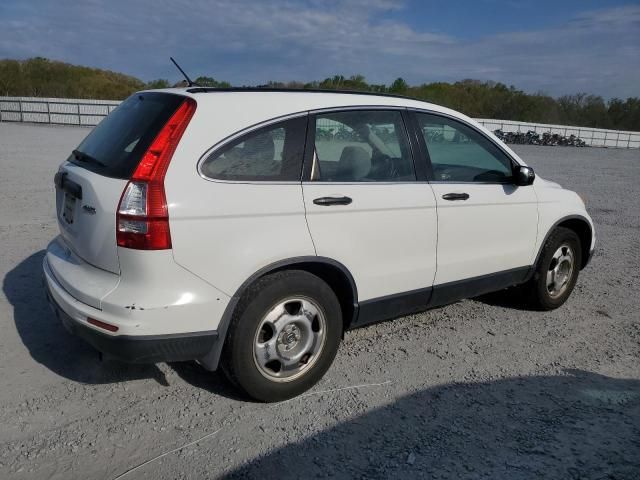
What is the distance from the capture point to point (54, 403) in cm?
320

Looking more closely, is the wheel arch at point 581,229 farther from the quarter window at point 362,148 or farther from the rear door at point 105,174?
the rear door at point 105,174

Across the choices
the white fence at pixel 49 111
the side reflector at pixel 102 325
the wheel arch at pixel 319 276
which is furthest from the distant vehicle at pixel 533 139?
the side reflector at pixel 102 325

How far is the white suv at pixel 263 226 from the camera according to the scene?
2.74 metres

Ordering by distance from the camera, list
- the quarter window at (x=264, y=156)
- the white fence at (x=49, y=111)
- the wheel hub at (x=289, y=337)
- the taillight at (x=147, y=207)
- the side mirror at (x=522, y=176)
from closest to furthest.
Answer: the taillight at (x=147, y=207)
the quarter window at (x=264, y=156)
the wheel hub at (x=289, y=337)
the side mirror at (x=522, y=176)
the white fence at (x=49, y=111)

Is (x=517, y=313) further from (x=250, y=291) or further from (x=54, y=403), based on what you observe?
(x=54, y=403)

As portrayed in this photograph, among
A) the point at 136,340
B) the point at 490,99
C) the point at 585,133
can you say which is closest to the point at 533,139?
the point at 585,133

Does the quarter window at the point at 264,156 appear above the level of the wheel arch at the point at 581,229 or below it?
above

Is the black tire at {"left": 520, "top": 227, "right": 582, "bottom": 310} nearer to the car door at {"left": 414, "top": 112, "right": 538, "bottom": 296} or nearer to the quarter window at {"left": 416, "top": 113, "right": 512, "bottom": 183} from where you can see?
the car door at {"left": 414, "top": 112, "right": 538, "bottom": 296}

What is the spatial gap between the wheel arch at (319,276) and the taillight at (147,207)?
509mm

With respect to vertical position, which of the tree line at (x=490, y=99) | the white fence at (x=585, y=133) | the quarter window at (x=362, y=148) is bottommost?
the quarter window at (x=362, y=148)

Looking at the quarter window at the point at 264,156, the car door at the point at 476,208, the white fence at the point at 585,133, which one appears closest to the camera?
the quarter window at the point at 264,156

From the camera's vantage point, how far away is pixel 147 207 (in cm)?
267

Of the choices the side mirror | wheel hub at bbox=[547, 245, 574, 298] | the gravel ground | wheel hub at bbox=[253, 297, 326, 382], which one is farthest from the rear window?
wheel hub at bbox=[547, 245, 574, 298]

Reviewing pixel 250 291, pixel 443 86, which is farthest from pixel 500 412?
pixel 443 86
